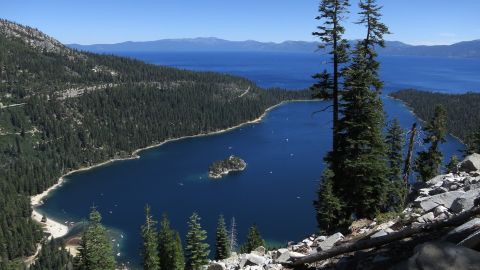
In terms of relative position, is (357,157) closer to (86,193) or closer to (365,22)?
(365,22)

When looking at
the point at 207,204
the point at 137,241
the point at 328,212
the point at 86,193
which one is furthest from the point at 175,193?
the point at 328,212

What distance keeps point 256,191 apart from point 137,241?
51289 mm

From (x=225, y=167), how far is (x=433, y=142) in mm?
129343

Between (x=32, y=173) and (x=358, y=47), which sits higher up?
(x=358, y=47)

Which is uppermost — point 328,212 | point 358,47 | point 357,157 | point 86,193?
point 358,47

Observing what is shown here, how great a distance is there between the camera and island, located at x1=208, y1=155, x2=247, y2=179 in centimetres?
17414

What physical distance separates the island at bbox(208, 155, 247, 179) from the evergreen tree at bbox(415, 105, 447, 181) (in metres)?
120

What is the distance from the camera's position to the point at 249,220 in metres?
126

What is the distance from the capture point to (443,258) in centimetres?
813

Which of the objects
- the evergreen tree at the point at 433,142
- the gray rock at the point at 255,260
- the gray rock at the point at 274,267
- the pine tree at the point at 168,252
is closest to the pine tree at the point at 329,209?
the gray rock at the point at 255,260

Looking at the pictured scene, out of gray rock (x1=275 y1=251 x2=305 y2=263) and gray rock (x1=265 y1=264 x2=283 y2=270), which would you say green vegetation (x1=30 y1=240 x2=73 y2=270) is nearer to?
gray rock (x1=275 y1=251 x2=305 y2=263)

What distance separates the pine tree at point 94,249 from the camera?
52.3m

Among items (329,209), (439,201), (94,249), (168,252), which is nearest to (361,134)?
(329,209)

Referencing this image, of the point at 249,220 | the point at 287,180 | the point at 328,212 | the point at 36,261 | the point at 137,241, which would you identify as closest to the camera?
the point at 328,212
